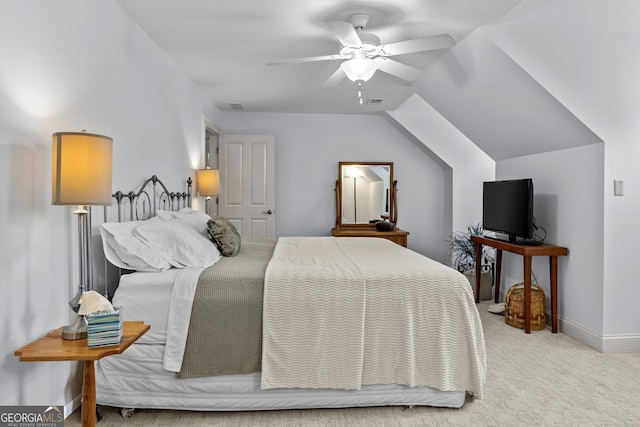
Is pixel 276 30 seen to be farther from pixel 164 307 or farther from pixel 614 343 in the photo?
Result: pixel 614 343

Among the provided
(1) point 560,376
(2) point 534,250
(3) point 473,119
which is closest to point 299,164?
(3) point 473,119

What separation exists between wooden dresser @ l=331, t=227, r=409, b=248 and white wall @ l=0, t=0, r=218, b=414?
3.50 m

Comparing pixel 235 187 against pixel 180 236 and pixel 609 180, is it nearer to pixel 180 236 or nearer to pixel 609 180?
pixel 180 236

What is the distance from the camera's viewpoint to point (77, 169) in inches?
70.5

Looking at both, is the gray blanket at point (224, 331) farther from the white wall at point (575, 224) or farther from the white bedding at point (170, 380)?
the white wall at point (575, 224)

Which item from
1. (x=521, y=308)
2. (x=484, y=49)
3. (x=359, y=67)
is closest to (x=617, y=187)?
(x=521, y=308)

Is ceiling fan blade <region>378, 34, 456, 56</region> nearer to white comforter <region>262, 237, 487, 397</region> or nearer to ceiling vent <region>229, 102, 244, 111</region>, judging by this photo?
white comforter <region>262, 237, 487, 397</region>

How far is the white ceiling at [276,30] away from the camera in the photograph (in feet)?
9.17

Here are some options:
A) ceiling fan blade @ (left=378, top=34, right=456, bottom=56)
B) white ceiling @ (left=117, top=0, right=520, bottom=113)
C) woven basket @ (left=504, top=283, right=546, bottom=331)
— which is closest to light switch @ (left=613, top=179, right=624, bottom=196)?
woven basket @ (left=504, top=283, right=546, bottom=331)

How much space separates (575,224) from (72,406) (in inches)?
150

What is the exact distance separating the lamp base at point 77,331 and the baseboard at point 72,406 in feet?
2.11

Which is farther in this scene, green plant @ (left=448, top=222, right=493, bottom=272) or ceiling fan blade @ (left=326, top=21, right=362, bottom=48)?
green plant @ (left=448, top=222, right=493, bottom=272)

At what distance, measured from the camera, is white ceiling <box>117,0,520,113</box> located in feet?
9.17

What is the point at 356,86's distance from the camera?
188 inches
